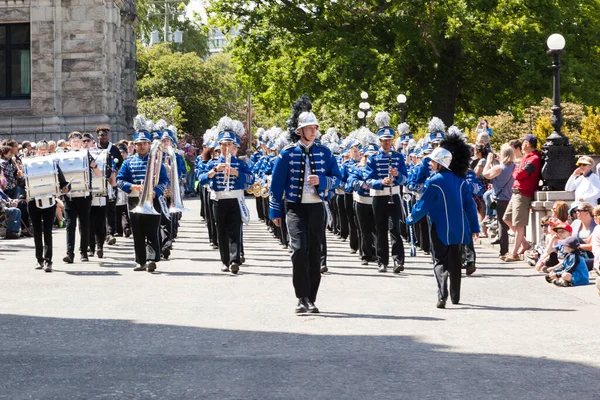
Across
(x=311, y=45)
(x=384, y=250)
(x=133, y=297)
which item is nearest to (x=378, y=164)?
(x=384, y=250)

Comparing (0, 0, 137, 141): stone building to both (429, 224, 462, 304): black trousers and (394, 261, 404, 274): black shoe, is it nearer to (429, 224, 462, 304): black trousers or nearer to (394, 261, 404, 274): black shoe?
(394, 261, 404, 274): black shoe

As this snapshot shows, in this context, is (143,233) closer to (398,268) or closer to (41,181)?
(41,181)

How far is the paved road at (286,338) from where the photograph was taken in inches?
326

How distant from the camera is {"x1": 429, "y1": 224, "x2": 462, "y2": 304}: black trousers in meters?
13.1

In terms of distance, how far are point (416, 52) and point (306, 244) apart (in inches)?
→ 1222

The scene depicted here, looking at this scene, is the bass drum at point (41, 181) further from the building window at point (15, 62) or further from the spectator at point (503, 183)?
the building window at point (15, 62)

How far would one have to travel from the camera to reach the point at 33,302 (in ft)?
44.2

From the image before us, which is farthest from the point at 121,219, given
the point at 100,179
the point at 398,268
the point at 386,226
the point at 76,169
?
the point at 398,268

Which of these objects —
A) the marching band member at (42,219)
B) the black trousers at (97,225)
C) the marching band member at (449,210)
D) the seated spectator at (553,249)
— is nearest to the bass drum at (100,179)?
the black trousers at (97,225)

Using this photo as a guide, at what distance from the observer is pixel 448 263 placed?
13234 mm

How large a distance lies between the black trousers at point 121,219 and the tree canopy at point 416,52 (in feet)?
51.1

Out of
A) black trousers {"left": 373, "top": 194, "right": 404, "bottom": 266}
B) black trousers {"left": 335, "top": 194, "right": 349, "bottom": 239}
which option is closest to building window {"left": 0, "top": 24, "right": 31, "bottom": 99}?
black trousers {"left": 335, "top": 194, "right": 349, "bottom": 239}

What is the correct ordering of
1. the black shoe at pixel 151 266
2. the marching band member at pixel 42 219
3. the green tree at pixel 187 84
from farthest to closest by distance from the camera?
the green tree at pixel 187 84 < the marching band member at pixel 42 219 < the black shoe at pixel 151 266

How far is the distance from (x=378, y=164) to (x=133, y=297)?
17.6ft
